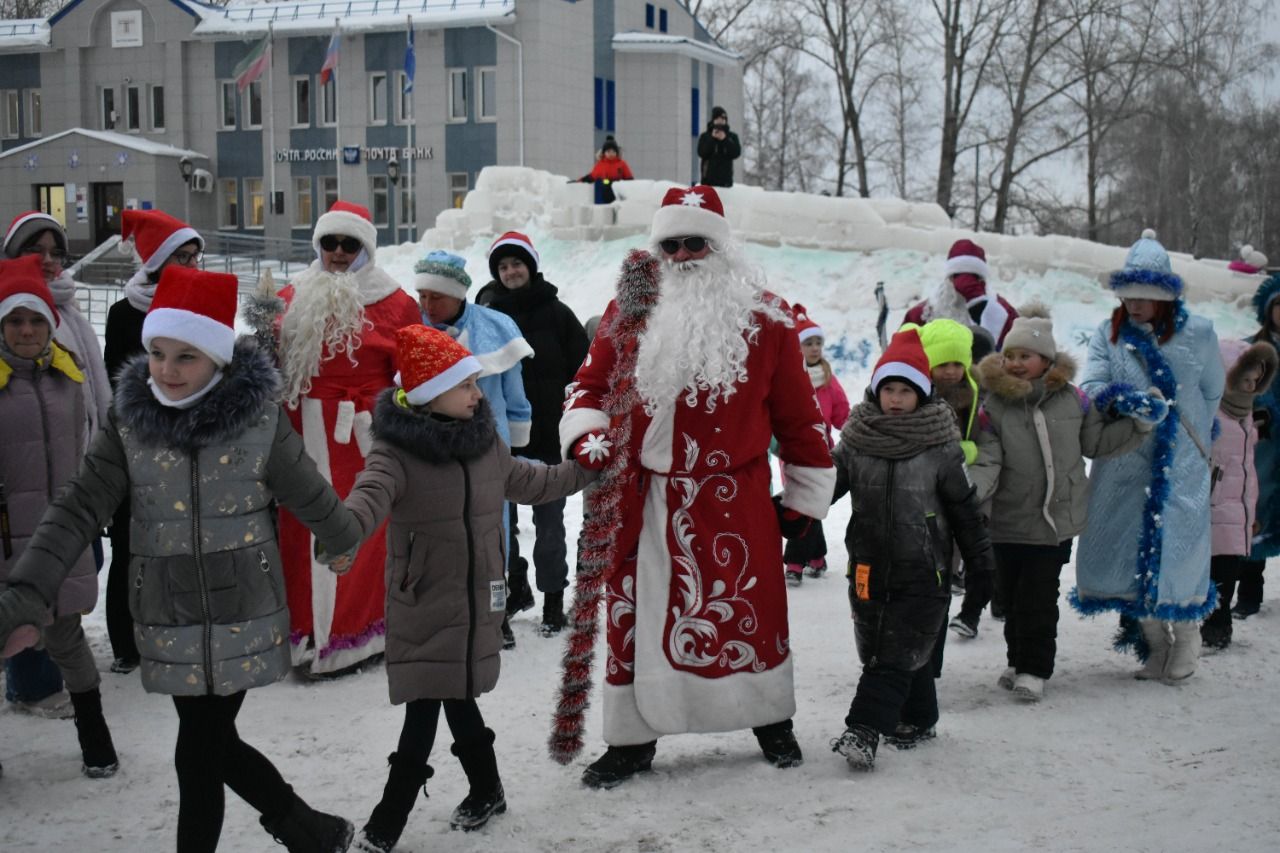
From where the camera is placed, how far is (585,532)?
4.44 m

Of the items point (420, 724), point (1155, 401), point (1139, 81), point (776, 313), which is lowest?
point (420, 724)

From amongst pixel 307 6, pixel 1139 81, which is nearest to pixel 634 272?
pixel 1139 81

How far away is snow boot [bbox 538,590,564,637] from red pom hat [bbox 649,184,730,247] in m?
2.63

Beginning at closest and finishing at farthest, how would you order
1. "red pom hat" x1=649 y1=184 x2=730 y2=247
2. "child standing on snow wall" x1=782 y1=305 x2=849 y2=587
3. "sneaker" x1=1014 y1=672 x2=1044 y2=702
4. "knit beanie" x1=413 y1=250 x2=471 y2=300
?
"red pom hat" x1=649 y1=184 x2=730 y2=247, "sneaker" x1=1014 y1=672 x2=1044 y2=702, "knit beanie" x1=413 y1=250 x2=471 y2=300, "child standing on snow wall" x1=782 y1=305 x2=849 y2=587

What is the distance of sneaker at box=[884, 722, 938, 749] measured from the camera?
480 centimetres

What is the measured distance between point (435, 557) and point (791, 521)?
53.8 inches

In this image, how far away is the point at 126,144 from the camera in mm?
34125

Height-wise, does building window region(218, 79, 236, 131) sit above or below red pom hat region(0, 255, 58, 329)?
above

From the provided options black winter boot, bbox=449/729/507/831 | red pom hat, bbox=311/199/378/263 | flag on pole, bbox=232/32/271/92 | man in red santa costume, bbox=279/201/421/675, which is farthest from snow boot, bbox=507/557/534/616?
flag on pole, bbox=232/32/271/92

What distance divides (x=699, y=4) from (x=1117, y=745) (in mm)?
40793

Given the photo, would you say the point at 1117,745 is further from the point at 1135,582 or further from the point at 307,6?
the point at 307,6

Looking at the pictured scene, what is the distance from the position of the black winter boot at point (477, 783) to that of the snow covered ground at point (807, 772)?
45 millimetres

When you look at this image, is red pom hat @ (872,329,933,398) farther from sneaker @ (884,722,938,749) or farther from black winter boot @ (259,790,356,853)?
black winter boot @ (259,790,356,853)

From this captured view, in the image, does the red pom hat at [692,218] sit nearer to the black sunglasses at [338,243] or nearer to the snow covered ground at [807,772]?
the black sunglasses at [338,243]
